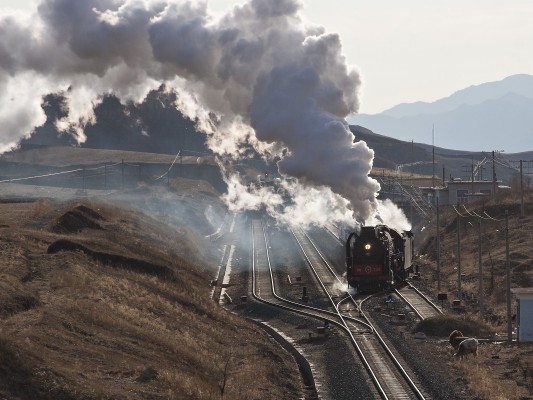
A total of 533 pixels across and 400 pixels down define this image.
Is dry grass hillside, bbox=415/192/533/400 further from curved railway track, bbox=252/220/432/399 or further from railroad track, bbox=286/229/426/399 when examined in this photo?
curved railway track, bbox=252/220/432/399

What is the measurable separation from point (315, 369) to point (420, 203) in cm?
10534

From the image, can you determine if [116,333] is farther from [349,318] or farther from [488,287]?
[488,287]

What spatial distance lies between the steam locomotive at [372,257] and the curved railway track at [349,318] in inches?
61.5

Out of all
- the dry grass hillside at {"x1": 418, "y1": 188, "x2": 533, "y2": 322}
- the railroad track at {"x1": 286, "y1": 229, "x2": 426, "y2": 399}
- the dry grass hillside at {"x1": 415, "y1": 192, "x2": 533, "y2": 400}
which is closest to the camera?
the railroad track at {"x1": 286, "y1": 229, "x2": 426, "y2": 399}

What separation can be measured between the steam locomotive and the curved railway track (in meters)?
1.56

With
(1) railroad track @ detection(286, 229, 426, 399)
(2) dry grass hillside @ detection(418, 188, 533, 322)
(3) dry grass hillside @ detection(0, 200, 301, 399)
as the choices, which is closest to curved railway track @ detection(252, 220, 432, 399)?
(1) railroad track @ detection(286, 229, 426, 399)

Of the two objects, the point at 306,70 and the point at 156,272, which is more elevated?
the point at 306,70

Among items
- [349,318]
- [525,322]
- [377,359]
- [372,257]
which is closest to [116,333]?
[377,359]

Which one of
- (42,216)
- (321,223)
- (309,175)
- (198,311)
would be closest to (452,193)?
(321,223)

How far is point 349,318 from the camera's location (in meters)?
51.0

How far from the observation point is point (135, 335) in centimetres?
3716

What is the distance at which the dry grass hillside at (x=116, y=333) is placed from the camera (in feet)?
87.9

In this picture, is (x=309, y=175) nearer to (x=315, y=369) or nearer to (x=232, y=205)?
(x=315, y=369)

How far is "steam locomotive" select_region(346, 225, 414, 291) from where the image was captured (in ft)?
191
